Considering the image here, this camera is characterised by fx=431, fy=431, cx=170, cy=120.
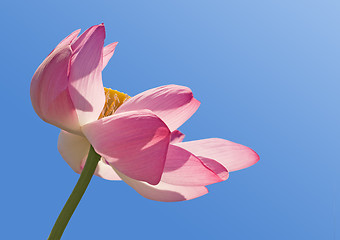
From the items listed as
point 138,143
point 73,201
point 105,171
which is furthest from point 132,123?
point 105,171

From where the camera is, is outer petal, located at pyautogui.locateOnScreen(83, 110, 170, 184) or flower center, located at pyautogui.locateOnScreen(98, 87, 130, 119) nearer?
outer petal, located at pyautogui.locateOnScreen(83, 110, 170, 184)

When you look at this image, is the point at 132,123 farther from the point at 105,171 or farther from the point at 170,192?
the point at 105,171

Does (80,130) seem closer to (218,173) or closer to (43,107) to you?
(43,107)

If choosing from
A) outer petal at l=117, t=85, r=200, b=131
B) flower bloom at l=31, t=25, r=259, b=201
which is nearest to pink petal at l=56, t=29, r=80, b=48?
flower bloom at l=31, t=25, r=259, b=201

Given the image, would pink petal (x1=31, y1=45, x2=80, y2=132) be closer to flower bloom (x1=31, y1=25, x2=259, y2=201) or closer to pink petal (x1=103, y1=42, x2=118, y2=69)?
flower bloom (x1=31, y1=25, x2=259, y2=201)

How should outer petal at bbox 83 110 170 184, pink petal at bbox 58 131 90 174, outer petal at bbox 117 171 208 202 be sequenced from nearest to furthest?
outer petal at bbox 83 110 170 184
outer petal at bbox 117 171 208 202
pink petal at bbox 58 131 90 174

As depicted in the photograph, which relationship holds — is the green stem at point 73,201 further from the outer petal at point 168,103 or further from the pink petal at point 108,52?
the pink petal at point 108,52

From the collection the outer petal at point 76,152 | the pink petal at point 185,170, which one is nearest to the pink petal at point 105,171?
the outer petal at point 76,152

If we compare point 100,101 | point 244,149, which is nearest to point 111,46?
point 100,101
